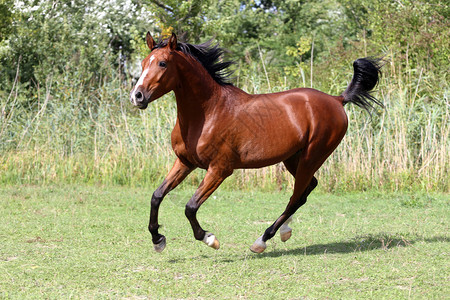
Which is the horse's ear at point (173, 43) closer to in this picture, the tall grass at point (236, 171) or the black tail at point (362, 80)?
the black tail at point (362, 80)

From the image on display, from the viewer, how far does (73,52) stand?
639 inches

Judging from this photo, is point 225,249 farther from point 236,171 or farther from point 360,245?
point 236,171

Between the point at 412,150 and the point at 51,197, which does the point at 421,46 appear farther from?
the point at 51,197

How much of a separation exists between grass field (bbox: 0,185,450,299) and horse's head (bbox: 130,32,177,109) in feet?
4.87

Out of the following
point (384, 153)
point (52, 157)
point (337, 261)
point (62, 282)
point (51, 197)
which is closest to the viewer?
point (62, 282)

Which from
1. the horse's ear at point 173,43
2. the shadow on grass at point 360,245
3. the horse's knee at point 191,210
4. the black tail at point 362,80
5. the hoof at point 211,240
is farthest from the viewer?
the black tail at point 362,80

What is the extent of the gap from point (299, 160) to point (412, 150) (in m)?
5.16

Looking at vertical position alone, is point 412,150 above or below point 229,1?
below

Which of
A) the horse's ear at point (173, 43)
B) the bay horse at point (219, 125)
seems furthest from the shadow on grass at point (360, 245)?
the horse's ear at point (173, 43)

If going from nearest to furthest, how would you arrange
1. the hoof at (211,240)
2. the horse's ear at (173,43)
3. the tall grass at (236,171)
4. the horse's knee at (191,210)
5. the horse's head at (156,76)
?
the horse's head at (156,76) < the horse's ear at (173,43) < the horse's knee at (191,210) < the hoof at (211,240) < the tall grass at (236,171)

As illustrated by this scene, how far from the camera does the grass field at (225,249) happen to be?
459cm

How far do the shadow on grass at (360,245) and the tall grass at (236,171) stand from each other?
10.9 feet

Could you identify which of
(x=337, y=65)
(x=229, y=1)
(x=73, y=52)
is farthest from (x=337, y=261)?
(x=229, y=1)

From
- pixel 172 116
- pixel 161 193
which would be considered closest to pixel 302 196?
pixel 161 193
